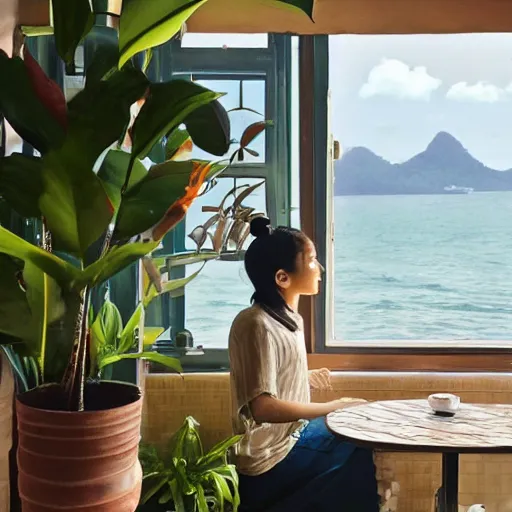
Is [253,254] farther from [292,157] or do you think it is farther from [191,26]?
[191,26]

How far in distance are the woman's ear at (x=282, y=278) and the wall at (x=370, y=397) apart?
1.52 ft

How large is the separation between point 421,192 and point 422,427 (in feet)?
3.56

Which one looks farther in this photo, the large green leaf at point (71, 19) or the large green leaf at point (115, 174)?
the large green leaf at point (115, 174)

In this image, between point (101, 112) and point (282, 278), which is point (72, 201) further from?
point (282, 278)

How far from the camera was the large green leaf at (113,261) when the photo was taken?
50.9 inches

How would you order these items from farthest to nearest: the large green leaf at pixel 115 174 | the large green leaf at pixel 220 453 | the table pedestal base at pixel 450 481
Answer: the large green leaf at pixel 220 453 < the table pedestal base at pixel 450 481 < the large green leaf at pixel 115 174

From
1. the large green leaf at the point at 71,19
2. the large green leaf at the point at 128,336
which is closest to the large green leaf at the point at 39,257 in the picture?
the large green leaf at the point at 71,19

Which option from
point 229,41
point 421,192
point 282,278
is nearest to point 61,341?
point 282,278

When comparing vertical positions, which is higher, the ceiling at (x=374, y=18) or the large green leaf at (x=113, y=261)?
the ceiling at (x=374, y=18)

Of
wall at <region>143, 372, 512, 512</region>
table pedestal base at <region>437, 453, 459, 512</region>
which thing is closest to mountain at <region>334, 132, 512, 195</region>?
wall at <region>143, 372, 512, 512</region>

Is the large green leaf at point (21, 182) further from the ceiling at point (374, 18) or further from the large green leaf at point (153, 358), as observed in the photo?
the ceiling at point (374, 18)

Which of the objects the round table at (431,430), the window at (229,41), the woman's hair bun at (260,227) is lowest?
the round table at (431,430)

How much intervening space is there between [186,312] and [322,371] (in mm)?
528

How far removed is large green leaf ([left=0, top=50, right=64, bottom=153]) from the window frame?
1310 millimetres
